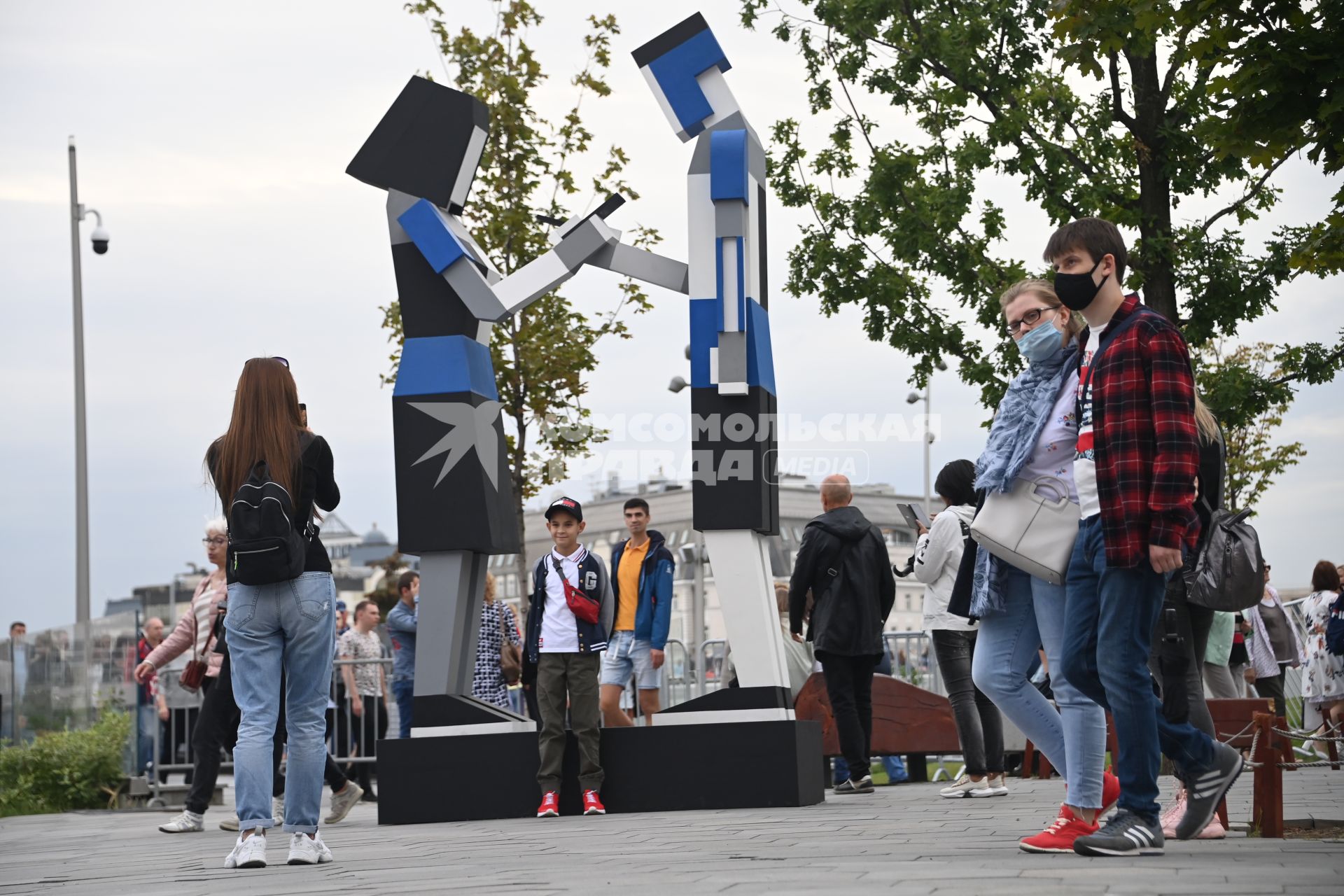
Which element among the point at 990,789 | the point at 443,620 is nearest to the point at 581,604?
the point at 443,620

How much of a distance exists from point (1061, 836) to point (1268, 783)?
1114 mm

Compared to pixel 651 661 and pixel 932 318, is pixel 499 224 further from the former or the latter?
pixel 651 661

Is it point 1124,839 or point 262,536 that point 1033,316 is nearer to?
point 1124,839

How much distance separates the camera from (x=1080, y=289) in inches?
219

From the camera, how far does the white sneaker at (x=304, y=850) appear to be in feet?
21.4

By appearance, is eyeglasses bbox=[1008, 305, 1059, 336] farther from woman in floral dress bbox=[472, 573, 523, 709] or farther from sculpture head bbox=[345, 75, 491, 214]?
woman in floral dress bbox=[472, 573, 523, 709]

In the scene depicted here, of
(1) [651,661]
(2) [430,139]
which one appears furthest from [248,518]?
(1) [651,661]

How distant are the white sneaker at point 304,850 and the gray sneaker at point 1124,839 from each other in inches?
122

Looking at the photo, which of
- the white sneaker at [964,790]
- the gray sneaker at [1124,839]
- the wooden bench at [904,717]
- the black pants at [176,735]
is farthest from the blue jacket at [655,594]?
the gray sneaker at [1124,839]

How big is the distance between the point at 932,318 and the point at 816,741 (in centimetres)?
831

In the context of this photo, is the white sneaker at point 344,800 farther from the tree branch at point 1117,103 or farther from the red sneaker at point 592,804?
the tree branch at point 1117,103

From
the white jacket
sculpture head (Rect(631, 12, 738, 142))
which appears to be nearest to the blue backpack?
the white jacket

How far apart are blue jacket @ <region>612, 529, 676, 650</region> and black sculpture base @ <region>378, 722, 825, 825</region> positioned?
2277 mm

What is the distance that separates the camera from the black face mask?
5.56 metres
